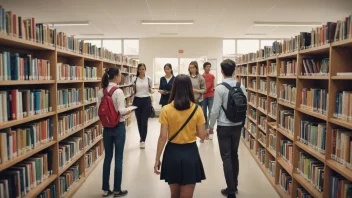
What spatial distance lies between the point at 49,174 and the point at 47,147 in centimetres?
28

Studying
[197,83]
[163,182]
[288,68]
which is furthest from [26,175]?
[197,83]

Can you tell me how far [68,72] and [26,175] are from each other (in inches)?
55.6

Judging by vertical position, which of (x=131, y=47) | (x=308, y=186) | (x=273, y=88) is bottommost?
(x=308, y=186)

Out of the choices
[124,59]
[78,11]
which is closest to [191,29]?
[124,59]

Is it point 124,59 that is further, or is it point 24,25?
point 124,59

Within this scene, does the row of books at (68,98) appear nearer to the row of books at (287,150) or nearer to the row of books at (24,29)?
the row of books at (24,29)

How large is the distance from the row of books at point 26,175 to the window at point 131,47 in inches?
396

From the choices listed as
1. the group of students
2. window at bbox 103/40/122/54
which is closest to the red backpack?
the group of students

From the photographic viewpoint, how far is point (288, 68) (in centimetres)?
347

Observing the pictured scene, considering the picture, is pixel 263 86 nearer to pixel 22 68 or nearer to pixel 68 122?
pixel 68 122

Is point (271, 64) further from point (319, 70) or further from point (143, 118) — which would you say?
point (143, 118)

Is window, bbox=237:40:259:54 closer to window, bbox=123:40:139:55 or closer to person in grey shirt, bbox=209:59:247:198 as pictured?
window, bbox=123:40:139:55

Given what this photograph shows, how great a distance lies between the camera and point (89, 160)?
421 cm

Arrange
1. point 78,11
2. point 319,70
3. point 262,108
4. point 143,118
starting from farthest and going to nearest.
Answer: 1. point 78,11
2. point 143,118
3. point 262,108
4. point 319,70
